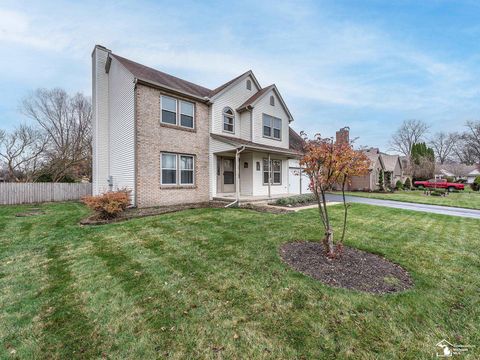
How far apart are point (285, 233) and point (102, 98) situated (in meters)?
13.1

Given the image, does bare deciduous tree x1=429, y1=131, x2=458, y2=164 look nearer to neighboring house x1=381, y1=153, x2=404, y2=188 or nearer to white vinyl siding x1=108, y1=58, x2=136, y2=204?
neighboring house x1=381, y1=153, x2=404, y2=188

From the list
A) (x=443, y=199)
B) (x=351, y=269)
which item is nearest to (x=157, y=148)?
(x=351, y=269)

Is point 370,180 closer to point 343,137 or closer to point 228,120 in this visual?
point 228,120

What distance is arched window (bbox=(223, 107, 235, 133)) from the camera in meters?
13.8

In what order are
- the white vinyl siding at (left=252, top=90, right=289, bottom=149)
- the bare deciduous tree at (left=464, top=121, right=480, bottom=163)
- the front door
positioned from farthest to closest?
the bare deciduous tree at (left=464, top=121, right=480, bottom=163), the white vinyl siding at (left=252, top=90, right=289, bottom=149), the front door

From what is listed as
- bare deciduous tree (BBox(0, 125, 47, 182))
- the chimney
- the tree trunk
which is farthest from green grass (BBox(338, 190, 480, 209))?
bare deciduous tree (BBox(0, 125, 47, 182))

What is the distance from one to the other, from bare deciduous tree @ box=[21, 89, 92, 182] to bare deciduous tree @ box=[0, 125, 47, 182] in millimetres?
1084

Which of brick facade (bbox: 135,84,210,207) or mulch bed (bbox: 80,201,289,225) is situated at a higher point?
brick facade (bbox: 135,84,210,207)

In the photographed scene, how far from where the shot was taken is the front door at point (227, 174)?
13.9 m

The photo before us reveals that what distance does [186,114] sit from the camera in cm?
1196

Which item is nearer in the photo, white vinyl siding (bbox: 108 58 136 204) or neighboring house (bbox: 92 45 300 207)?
neighboring house (bbox: 92 45 300 207)

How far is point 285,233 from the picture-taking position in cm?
657

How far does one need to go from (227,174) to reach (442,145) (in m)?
64.1

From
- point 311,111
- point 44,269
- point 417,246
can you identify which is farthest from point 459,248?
point 311,111
